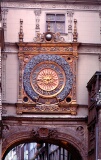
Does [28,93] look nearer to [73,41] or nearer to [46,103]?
[46,103]

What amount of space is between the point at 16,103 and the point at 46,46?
2.45 meters

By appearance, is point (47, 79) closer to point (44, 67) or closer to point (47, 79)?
point (47, 79)

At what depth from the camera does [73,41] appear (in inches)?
907

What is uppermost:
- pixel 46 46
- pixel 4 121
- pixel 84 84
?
pixel 46 46

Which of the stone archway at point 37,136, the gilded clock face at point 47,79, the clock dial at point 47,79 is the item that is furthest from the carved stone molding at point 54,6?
the stone archway at point 37,136

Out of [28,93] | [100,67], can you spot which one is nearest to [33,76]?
[28,93]

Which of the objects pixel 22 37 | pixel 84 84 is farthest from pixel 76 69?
pixel 22 37

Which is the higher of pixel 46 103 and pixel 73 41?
pixel 73 41

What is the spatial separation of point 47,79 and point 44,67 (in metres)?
0.48

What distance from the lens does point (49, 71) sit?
23031 millimetres

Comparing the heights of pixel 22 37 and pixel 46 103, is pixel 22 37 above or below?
above

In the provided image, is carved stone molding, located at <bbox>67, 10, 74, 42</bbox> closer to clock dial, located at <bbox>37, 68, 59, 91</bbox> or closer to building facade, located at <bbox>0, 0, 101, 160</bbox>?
building facade, located at <bbox>0, 0, 101, 160</bbox>

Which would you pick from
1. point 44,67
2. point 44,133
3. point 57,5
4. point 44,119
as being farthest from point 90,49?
point 44,133

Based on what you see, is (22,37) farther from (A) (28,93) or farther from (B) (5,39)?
(A) (28,93)
